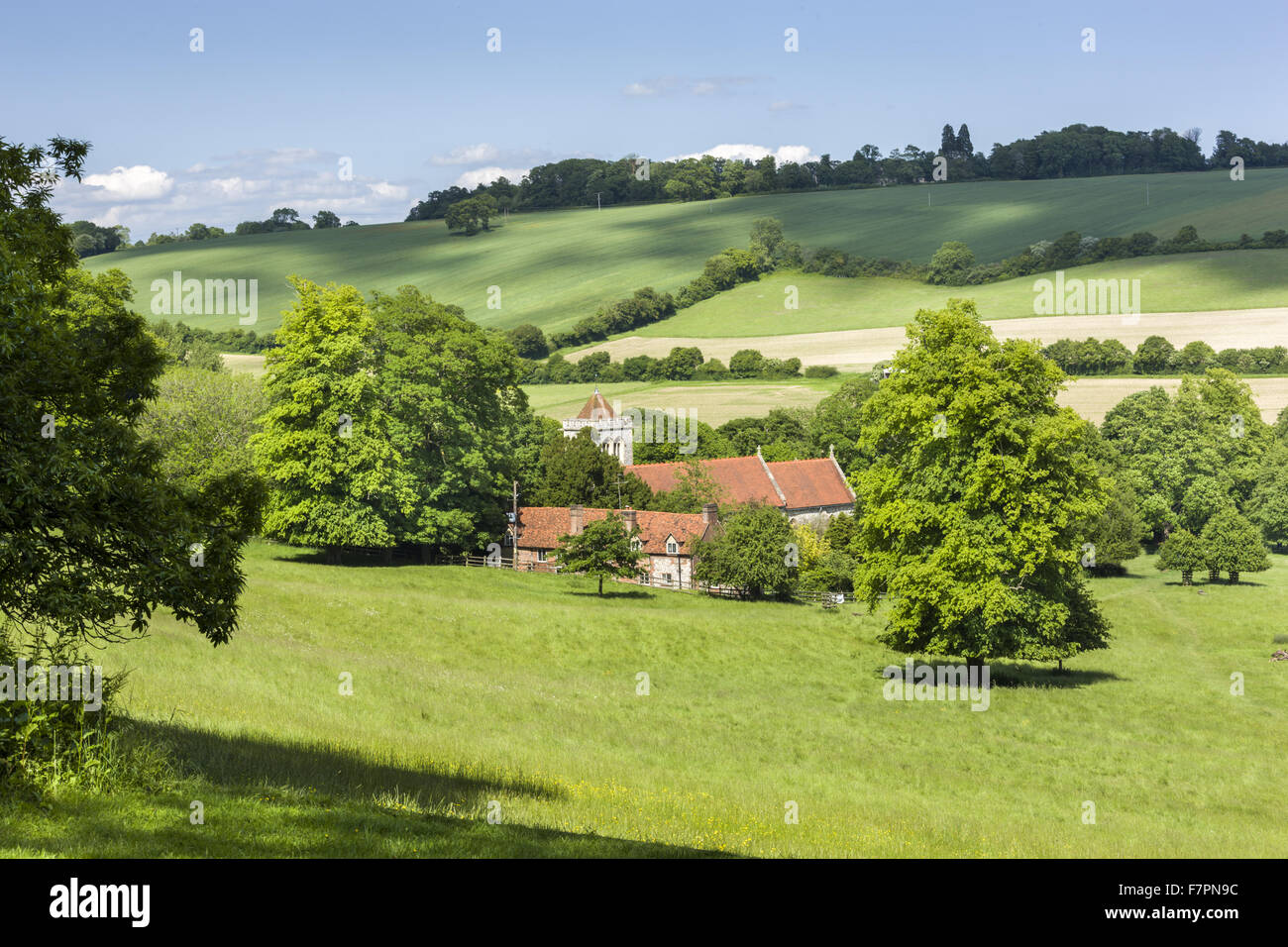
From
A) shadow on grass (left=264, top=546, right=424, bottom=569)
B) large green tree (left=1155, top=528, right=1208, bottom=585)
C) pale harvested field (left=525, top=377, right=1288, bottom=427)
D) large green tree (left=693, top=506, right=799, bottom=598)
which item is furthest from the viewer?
pale harvested field (left=525, top=377, right=1288, bottom=427)

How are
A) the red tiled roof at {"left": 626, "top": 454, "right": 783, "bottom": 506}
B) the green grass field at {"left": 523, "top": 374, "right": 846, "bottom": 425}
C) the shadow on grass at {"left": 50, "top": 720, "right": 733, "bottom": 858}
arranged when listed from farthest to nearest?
the green grass field at {"left": 523, "top": 374, "right": 846, "bottom": 425}, the red tiled roof at {"left": 626, "top": 454, "right": 783, "bottom": 506}, the shadow on grass at {"left": 50, "top": 720, "right": 733, "bottom": 858}

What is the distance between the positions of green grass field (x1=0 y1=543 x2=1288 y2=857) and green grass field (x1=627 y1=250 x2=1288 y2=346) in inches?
3379

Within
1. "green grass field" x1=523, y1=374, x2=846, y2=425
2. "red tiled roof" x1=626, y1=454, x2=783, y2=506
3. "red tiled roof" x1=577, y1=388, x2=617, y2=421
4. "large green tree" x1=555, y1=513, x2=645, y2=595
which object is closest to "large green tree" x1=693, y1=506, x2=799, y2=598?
"large green tree" x1=555, y1=513, x2=645, y2=595

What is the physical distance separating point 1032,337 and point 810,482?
44992 mm

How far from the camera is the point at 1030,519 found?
41562 mm

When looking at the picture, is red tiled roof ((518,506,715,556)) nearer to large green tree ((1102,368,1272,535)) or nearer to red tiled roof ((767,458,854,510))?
red tiled roof ((767,458,854,510))

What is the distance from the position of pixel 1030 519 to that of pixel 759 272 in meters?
140

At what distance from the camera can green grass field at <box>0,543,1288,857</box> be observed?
44.6 feet

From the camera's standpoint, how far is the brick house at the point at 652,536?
77375mm

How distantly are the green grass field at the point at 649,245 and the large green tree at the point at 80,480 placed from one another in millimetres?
143774

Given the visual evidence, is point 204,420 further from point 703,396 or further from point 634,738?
point 703,396

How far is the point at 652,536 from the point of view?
260 feet

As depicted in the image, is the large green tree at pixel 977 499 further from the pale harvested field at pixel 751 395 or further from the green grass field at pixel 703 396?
the green grass field at pixel 703 396
